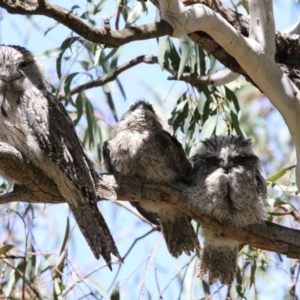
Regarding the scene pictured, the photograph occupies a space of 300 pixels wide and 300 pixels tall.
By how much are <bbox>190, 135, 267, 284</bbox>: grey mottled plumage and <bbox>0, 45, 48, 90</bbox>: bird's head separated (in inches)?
37.6

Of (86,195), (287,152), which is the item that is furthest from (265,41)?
(287,152)

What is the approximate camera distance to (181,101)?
16.3 feet

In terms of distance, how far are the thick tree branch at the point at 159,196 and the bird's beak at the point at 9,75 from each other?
17.3 inches

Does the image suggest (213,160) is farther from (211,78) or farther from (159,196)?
(211,78)

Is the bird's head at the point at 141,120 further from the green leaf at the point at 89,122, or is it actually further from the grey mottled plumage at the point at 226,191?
the green leaf at the point at 89,122

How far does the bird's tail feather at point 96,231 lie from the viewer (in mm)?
3840

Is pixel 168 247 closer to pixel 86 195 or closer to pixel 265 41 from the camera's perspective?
pixel 86 195

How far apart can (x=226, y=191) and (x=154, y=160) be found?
1.40ft

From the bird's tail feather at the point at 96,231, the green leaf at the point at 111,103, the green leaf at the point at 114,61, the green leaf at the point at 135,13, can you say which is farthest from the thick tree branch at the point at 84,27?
the green leaf at the point at 111,103

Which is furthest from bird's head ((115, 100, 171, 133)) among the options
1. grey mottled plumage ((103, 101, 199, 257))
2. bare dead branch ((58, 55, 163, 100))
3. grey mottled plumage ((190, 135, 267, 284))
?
bare dead branch ((58, 55, 163, 100))

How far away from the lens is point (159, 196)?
3.94 m

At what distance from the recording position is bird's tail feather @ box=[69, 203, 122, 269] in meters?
3.84

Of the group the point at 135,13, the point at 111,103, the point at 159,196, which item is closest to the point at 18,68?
the point at 159,196

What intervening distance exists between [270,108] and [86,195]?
158 inches
